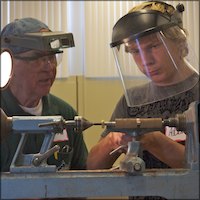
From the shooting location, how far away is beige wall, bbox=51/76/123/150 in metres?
2.43

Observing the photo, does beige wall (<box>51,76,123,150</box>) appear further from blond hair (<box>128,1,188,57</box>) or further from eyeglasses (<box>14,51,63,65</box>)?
blond hair (<box>128,1,188,57</box>)

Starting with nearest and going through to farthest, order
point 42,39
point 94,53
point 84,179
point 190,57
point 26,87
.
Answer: point 84,179
point 42,39
point 190,57
point 26,87
point 94,53

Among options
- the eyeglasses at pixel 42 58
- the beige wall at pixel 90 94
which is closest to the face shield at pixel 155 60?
the eyeglasses at pixel 42 58

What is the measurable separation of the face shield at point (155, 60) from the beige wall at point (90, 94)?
1.19 m

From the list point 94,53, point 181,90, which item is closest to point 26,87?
point 181,90

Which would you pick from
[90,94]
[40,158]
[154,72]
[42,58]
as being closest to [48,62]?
[42,58]

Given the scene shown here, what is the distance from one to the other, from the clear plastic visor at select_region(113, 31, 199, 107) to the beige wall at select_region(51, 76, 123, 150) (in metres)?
1.19

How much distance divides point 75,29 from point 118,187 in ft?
6.32

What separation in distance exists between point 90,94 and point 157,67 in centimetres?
132

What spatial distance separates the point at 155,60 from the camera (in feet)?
3.80

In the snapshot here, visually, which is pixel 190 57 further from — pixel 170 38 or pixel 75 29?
pixel 75 29

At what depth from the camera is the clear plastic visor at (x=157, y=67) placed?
3.71 ft

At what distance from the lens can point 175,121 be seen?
766 mm

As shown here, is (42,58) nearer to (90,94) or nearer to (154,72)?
(154,72)
